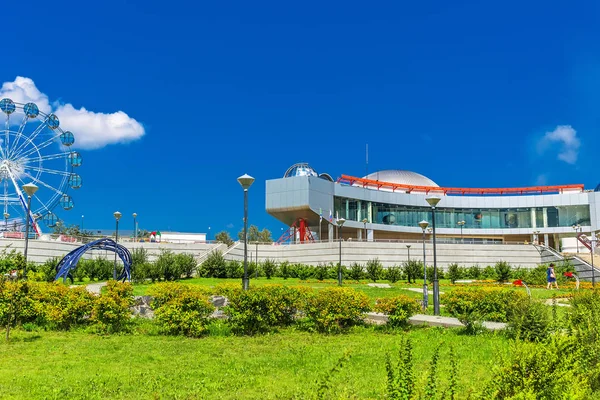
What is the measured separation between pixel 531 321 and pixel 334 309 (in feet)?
12.4

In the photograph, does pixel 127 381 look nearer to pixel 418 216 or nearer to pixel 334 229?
pixel 334 229

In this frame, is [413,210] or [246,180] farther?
[413,210]

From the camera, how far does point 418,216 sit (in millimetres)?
56938

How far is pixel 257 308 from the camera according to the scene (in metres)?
11.1

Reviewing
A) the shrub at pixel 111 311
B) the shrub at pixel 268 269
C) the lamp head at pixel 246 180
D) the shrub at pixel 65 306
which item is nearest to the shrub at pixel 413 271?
the shrub at pixel 268 269

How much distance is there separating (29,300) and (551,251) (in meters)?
39.6

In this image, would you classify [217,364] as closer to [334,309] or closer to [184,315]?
[184,315]

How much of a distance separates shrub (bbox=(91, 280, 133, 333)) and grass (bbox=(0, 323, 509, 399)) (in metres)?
0.40

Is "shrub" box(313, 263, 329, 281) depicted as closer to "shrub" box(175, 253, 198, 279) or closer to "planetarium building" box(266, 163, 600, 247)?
"shrub" box(175, 253, 198, 279)

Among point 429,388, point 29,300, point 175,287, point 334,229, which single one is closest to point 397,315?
point 175,287

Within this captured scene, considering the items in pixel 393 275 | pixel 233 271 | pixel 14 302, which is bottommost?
pixel 14 302

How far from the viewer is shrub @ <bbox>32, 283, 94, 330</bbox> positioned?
11.6 metres

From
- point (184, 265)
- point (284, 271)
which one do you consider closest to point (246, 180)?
point (184, 265)

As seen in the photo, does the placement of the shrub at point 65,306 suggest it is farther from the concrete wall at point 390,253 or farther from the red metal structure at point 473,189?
the red metal structure at point 473,189
